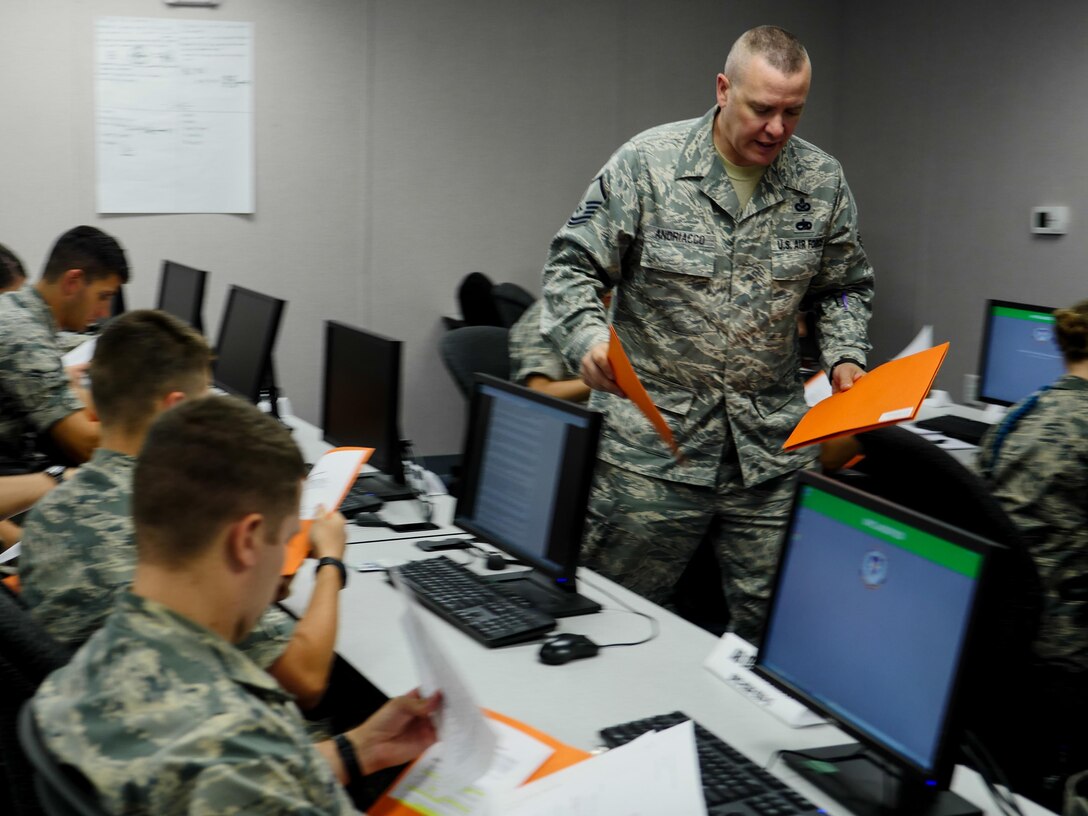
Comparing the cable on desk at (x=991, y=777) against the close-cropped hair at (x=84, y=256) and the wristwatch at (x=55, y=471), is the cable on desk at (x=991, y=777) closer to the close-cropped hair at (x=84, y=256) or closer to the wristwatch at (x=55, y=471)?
the wristwatch at (x=55, y=471)

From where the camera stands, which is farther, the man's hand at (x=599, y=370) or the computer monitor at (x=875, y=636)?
the man's hand at (x=599, y=370)

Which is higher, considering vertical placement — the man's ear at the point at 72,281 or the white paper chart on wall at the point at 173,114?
Answer: the white paper chart on wall at the point at 173,114

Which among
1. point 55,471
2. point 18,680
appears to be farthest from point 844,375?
point 55,471

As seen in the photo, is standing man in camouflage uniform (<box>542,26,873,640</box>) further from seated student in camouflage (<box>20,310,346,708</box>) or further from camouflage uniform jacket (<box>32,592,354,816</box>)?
camouflage uniform jacket (<box>32,592,354,816</box>)

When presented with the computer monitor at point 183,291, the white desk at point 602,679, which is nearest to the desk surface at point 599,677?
the white desk at point 602,679

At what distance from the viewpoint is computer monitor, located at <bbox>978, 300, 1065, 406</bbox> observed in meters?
3.75

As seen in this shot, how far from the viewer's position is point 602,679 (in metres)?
1.77

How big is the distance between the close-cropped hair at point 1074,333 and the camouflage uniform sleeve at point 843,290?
407mm

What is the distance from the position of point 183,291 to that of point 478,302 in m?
1.26

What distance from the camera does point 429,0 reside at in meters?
5.15

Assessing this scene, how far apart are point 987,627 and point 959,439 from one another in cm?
267

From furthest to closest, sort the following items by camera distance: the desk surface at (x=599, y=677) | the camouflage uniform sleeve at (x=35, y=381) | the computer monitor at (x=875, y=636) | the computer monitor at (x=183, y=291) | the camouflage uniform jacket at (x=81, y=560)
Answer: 1. the computer monitor at (x=183, y=291)
2. the camouflage uniform sleeve at (x=35, y=381)
3. the camouflage uniform jacket at (x=81, y=560)
4. the desk surface at (x=599, y=677)
5. the computer monitor at (x=875, y=636)

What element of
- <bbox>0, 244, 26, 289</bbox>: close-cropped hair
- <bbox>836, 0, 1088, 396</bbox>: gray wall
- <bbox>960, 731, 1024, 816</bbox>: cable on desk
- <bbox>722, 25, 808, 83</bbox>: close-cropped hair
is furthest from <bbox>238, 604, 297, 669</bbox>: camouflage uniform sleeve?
<bbox>836, 0, 1088, 396</bbox>: gray wall

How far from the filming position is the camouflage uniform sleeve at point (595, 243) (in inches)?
94.3
